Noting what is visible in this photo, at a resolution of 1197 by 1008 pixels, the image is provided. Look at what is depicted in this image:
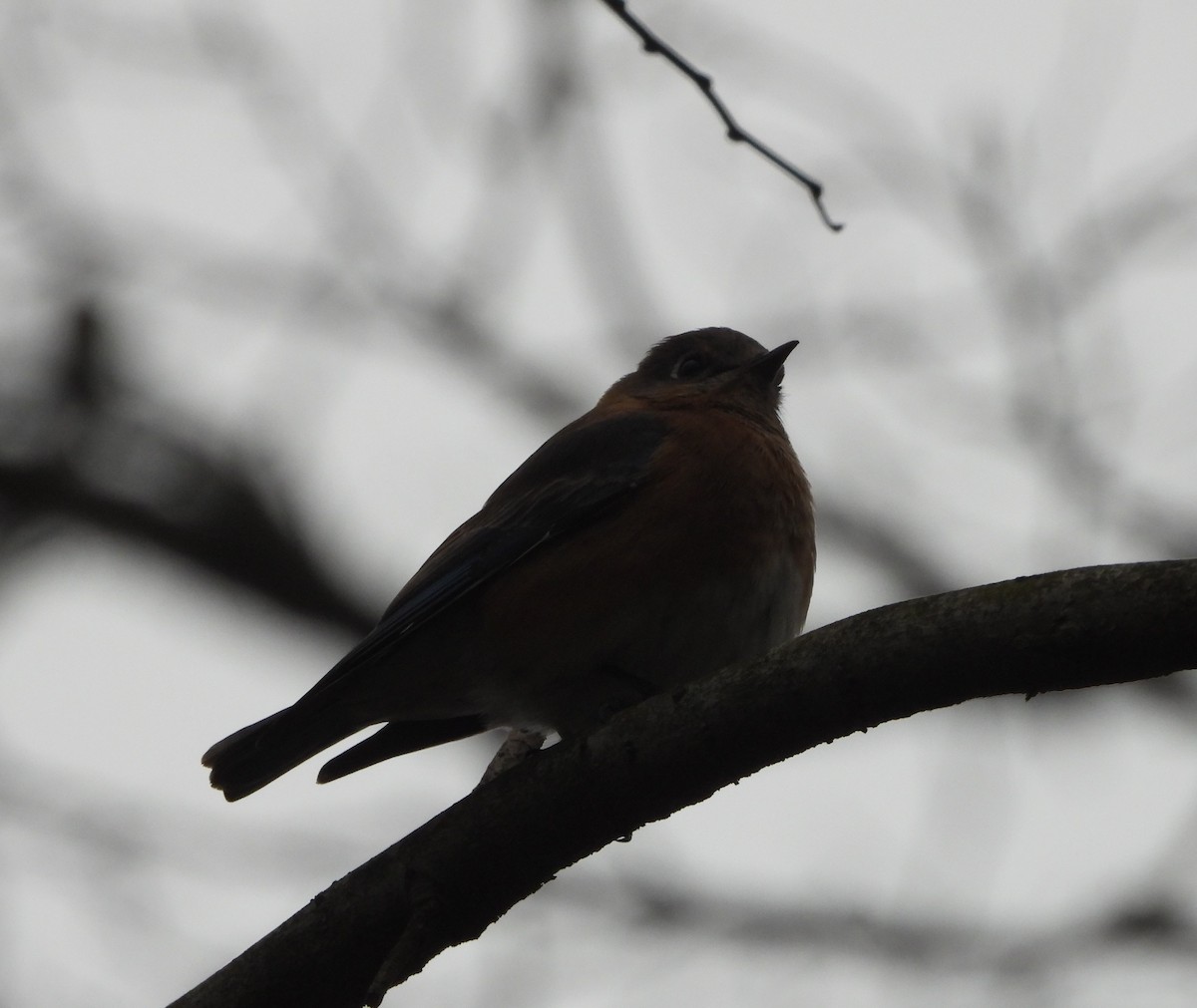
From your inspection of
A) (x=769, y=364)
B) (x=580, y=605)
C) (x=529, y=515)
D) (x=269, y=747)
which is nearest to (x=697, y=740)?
(x=580, y=605)

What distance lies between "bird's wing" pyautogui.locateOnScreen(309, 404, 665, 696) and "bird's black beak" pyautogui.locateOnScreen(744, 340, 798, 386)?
2.48ft

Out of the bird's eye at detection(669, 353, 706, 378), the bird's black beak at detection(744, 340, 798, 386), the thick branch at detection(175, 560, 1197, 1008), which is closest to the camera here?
the thick branch at detection(175, 560, 1197, 1008)

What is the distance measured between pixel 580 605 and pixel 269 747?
1366 mm

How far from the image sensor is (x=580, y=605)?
5.43 meters

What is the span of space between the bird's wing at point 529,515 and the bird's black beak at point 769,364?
755 millimetres

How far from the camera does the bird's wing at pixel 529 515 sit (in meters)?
5.63

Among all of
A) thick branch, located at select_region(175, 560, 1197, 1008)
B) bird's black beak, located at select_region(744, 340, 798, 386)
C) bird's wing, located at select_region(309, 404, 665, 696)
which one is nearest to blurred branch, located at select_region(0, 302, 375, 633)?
bird's wing, located at select_region(309, 404, 665, 696)

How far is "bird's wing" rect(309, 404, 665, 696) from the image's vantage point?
5.63 metres

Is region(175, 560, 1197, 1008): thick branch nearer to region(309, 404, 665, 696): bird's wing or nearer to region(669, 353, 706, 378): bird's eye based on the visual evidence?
region(309, 404, 665, 696): bird's wing

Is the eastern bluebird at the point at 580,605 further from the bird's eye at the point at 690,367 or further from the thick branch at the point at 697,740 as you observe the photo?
the thick branch at the point at 697,740

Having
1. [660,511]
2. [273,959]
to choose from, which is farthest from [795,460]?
[273,959]

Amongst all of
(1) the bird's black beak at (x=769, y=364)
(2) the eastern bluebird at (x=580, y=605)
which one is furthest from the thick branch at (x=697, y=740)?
(1) the bird's black beak at (x=769, y=364)

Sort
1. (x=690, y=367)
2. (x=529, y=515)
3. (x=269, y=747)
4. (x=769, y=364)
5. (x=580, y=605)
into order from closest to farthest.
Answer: (x=580, y=605)
(x=269, y=747)
(x=529, y=515)
(x=769, y=364)
(x=690, y=367)

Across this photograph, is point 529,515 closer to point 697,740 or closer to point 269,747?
point 269,747
